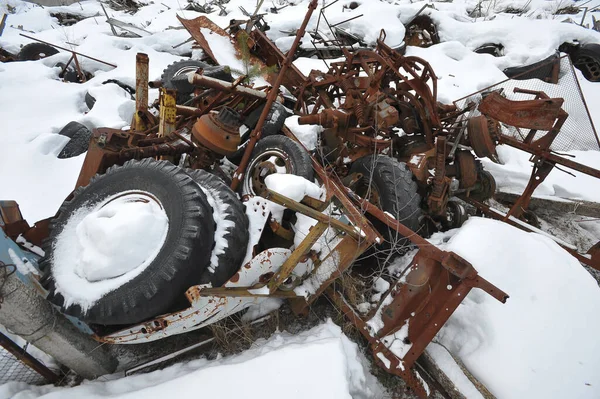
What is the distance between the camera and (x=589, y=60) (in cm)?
657

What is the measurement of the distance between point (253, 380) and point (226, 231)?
2.95 feet

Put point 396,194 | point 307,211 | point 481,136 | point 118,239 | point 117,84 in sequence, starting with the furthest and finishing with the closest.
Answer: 1. point 117,84
2. point 481,136
3. point 396,194
4. point 307,211
5. point 118,239

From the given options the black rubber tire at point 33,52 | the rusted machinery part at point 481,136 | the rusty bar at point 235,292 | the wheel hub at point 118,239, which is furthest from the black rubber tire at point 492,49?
the black rubber tire at point 33,52

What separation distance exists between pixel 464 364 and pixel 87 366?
245 cm

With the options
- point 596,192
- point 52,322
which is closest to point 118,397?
point 52,322

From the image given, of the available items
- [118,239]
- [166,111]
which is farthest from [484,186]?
[118,239]

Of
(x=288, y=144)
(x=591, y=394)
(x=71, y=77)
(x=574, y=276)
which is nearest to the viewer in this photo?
(x=591, y=394)

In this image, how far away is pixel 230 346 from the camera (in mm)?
2172

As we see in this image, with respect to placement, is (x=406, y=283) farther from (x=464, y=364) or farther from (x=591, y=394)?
(x=591, y=394)

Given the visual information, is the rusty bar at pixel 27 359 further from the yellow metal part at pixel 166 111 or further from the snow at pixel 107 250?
the yellow metal part at pixel 166 111

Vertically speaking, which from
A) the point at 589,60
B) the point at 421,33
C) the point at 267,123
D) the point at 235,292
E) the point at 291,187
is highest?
the point at 589,60

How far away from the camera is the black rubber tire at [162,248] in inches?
65.8

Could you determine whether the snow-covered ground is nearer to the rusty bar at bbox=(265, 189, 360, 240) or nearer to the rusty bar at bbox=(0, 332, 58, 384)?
the rusty bar at bbox=(0, 332, 58, 384)

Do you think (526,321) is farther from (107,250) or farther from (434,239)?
(107,250)
